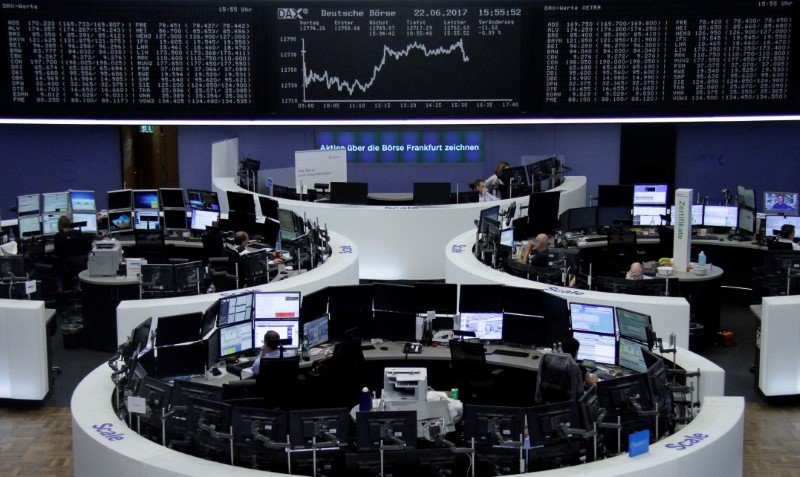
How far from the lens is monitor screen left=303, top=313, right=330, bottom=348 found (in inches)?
372

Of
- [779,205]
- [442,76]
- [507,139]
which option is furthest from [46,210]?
[779,205]

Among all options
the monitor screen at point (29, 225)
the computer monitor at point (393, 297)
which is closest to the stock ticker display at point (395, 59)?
the monitor screen at point (29, 225)

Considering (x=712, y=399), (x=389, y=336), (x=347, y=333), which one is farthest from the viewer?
(x=389, y=336)

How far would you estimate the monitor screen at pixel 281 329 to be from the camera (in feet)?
30.9

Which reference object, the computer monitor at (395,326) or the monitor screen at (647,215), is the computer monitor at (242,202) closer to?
the computer monitor at (395,326)

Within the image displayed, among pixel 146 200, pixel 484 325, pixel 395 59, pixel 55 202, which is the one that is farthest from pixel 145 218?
pixel 484 325

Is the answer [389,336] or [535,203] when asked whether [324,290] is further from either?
[535,203]

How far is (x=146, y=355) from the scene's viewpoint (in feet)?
27.1

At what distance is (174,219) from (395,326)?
5944mm

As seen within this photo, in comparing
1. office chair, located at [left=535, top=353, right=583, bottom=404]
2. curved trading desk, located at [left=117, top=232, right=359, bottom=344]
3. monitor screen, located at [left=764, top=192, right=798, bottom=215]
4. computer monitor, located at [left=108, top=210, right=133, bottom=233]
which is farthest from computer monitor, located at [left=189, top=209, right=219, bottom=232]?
monitor screen, located at [left=764, top=192, right=798, bottom=215]

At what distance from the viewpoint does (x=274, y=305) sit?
9.46 m

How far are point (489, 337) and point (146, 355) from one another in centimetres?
309

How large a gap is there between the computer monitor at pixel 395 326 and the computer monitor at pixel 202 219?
17.1 ft

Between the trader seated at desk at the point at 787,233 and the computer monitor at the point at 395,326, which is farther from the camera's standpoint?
the trader seated at desk at the point at 787,233
